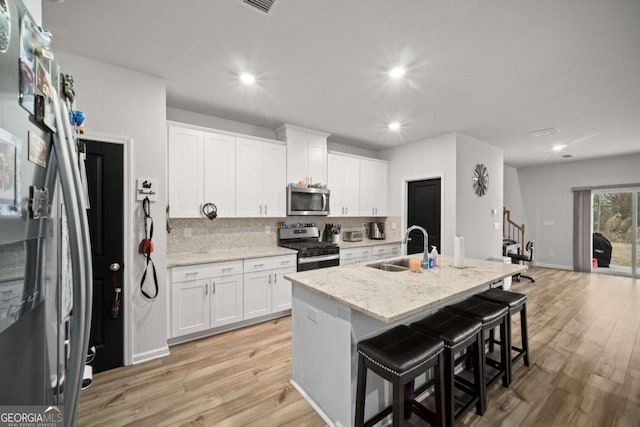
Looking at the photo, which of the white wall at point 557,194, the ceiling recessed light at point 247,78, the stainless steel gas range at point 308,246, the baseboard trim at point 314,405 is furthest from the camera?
the white wall at point 557,194

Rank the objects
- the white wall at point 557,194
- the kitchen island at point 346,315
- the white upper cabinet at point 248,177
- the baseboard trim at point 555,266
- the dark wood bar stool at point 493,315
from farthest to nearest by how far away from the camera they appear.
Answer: the baseboard trim at point 555,266
the white wall at point 557,194
the white upper cabinet at point 248,177
the dark wood bar stool at point 493,315
the kitchen island at point 346,315

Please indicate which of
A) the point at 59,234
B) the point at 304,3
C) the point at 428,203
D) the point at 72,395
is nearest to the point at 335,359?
the point at 72,395

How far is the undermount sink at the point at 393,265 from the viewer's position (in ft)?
8.39

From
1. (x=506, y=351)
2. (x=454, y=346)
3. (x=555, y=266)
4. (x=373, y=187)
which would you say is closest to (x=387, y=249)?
(x=373, y=187)

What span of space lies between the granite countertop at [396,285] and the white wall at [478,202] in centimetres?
198

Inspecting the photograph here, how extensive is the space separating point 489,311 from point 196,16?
2945 mm

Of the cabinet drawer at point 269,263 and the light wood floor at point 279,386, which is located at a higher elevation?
the cabinet drawer at point 269,263

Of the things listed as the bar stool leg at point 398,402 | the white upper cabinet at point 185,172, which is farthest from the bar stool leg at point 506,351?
the white upper cabinet at point 185,172

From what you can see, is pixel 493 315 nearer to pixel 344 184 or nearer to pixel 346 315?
pixel 346 315

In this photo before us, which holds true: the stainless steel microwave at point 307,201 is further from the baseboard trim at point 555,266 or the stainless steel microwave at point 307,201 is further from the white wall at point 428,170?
the baseboard trim at point 555,266

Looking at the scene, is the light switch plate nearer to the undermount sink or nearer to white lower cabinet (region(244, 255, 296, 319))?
white lower cabinet (region(244, 255, 296, 319))

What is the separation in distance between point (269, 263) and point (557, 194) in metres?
7.55

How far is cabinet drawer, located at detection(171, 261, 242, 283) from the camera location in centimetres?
271

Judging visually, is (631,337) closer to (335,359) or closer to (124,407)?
(335,359)
